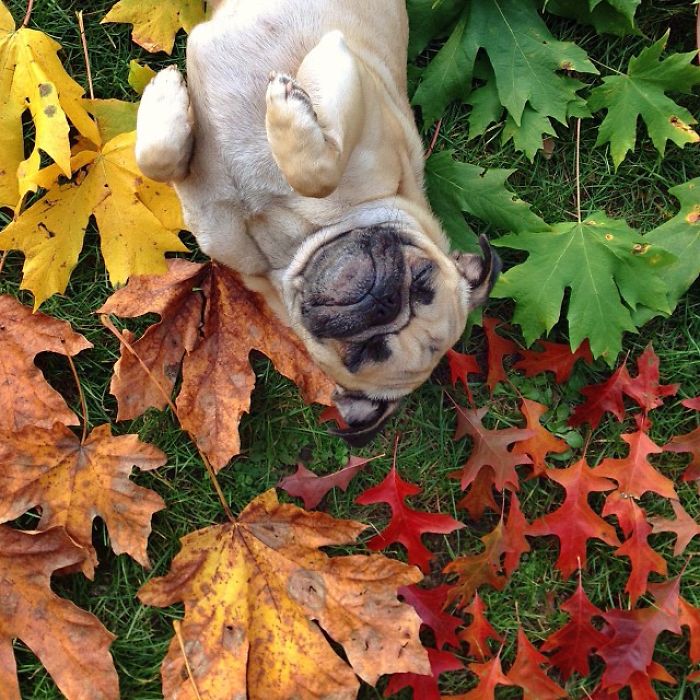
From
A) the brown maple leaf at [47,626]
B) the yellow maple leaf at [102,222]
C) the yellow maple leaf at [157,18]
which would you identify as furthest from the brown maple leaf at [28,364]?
the yellow maple leaf at [157,18]

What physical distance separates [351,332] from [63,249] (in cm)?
115

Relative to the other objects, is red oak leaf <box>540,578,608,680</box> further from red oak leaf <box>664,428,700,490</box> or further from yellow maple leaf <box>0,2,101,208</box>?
yellow maple leaf <box>0,2,101,208</box>

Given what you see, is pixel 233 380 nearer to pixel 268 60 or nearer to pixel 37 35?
pixel 268 60

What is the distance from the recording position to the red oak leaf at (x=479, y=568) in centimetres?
315

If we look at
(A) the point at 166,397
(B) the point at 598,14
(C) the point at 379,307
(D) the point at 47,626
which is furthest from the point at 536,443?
(D) the point at 47,626

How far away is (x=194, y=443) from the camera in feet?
11.1

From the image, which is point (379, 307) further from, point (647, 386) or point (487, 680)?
point (487, 680)

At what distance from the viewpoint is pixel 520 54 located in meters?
3.07

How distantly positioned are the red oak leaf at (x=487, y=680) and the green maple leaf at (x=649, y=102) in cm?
190

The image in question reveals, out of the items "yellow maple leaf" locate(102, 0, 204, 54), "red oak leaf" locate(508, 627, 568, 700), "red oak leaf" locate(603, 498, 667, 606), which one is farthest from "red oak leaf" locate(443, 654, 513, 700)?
"yellow maple leaf" locate(102, 0, 204, 54)

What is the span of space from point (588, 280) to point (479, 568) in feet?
3.76

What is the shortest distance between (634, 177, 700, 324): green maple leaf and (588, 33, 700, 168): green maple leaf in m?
0.21

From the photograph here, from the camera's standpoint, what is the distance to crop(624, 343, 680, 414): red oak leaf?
3.19m

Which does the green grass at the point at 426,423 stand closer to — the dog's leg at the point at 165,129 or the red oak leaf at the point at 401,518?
the red oak leaf at the point at 401,518
